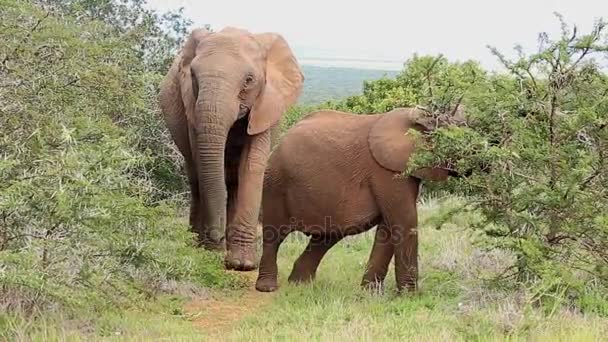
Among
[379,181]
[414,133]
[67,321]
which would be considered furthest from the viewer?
[379,181]

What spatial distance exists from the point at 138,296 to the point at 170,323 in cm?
36

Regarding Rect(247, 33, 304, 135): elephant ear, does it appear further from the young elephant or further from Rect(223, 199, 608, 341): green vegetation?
Rect(223, 199, 608, 341): green vegetation

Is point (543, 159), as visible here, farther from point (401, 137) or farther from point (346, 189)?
point (346, 189)

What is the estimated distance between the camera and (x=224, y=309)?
795 cm

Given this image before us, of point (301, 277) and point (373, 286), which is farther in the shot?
point (301, 277)

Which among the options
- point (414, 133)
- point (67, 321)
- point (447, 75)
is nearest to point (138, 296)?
point (67, 321)

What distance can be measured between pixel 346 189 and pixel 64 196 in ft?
11.9

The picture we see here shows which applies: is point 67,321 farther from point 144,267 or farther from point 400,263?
point 400,263

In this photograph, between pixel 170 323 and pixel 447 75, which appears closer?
pixel 170 323

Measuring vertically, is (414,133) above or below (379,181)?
above

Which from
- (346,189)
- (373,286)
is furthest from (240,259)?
(373,286)

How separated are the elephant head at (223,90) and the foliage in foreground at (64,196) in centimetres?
145

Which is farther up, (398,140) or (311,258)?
(398,140)

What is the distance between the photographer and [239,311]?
25.9ft
